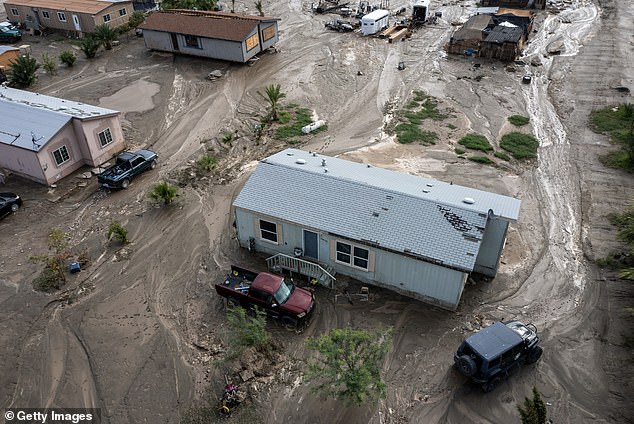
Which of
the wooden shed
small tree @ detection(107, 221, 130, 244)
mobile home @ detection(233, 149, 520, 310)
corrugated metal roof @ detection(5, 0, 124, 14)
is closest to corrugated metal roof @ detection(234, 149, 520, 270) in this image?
mobile home @ detection(233, 149, 520, 310)

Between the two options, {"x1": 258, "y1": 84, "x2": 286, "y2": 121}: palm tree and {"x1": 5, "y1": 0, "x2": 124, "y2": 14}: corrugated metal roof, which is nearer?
{"x1": 258, "y1": 84, "x2": 286, "y2": 121}: palm tree

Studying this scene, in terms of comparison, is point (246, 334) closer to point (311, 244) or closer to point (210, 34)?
point (311, 244)

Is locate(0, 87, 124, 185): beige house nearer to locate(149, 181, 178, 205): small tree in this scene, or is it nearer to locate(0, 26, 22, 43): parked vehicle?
locate(149, 181, 178, 205): small tree

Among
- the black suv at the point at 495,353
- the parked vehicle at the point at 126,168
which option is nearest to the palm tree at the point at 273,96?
the parked vehicle at the point at 126,168

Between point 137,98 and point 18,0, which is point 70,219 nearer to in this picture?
point 137,98

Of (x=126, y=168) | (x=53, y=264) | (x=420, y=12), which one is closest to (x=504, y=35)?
(x=420, y=12)

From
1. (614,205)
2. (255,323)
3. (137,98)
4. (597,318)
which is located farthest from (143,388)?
(137,98)
